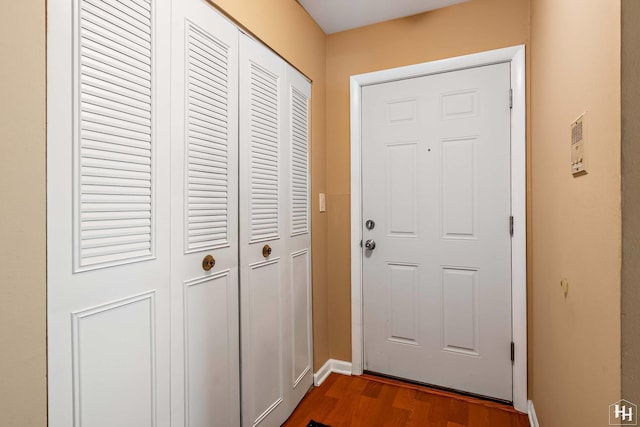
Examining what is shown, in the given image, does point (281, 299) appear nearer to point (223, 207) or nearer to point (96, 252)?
point (223, 207)

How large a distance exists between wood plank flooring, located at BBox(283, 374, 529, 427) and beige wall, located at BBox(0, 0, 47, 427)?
1361 mm

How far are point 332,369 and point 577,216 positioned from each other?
1.86 m

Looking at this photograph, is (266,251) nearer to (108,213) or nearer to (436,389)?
(108,213)

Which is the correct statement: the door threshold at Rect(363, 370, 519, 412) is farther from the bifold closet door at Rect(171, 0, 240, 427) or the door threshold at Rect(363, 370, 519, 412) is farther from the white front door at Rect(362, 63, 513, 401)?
the bifold closet door at Rect(171, 0, 240, 427)

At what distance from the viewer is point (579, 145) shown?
91cm

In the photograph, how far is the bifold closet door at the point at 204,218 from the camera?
113 cm

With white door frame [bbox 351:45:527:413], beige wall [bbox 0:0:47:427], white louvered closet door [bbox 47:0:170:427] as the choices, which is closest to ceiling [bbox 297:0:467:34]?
white door frame [bbox 351:45:527:413]

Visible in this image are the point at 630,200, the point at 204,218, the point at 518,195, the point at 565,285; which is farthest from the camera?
the point at 518,195

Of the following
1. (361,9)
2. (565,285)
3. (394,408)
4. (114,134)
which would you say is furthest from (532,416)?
(361,9)

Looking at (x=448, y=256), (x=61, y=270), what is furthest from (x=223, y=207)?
(x=448, y=256)

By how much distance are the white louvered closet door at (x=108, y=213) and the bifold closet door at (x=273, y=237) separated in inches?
17.5

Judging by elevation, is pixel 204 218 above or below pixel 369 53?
below

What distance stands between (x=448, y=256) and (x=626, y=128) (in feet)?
4.74

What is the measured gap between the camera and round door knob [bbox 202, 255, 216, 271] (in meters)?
1.23
